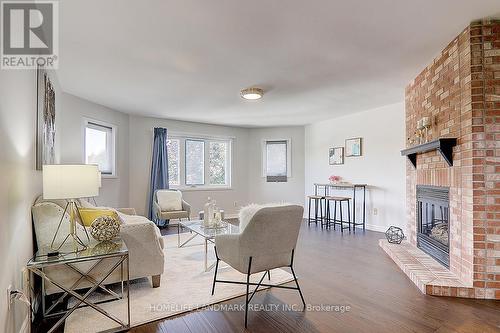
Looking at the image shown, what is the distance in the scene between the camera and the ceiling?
2.13m

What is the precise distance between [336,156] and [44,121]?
531 cm

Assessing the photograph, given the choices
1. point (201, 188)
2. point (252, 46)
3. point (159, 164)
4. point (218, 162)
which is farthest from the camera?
point (218, 162)

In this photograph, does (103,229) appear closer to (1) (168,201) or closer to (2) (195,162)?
(1) (168,201)

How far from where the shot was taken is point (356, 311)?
232cm

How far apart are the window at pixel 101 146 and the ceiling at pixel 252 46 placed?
2.24 feet

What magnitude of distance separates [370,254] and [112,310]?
3236mm

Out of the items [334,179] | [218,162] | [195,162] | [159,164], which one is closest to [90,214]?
[159,164]

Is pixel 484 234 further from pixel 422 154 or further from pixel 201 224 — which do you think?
pixel 201 224

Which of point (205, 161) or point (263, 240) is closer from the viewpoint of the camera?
point (263, 240)

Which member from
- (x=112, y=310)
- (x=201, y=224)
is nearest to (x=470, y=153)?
(x=201, y=224)

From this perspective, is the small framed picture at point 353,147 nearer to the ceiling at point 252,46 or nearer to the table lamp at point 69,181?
the ceiling at point 252,46

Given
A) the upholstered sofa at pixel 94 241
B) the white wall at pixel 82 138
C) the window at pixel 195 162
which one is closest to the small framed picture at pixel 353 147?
the window at pixel 195 162

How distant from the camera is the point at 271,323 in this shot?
7.07 ft

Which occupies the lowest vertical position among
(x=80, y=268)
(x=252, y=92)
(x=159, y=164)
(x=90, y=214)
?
(x=80, y=268)
